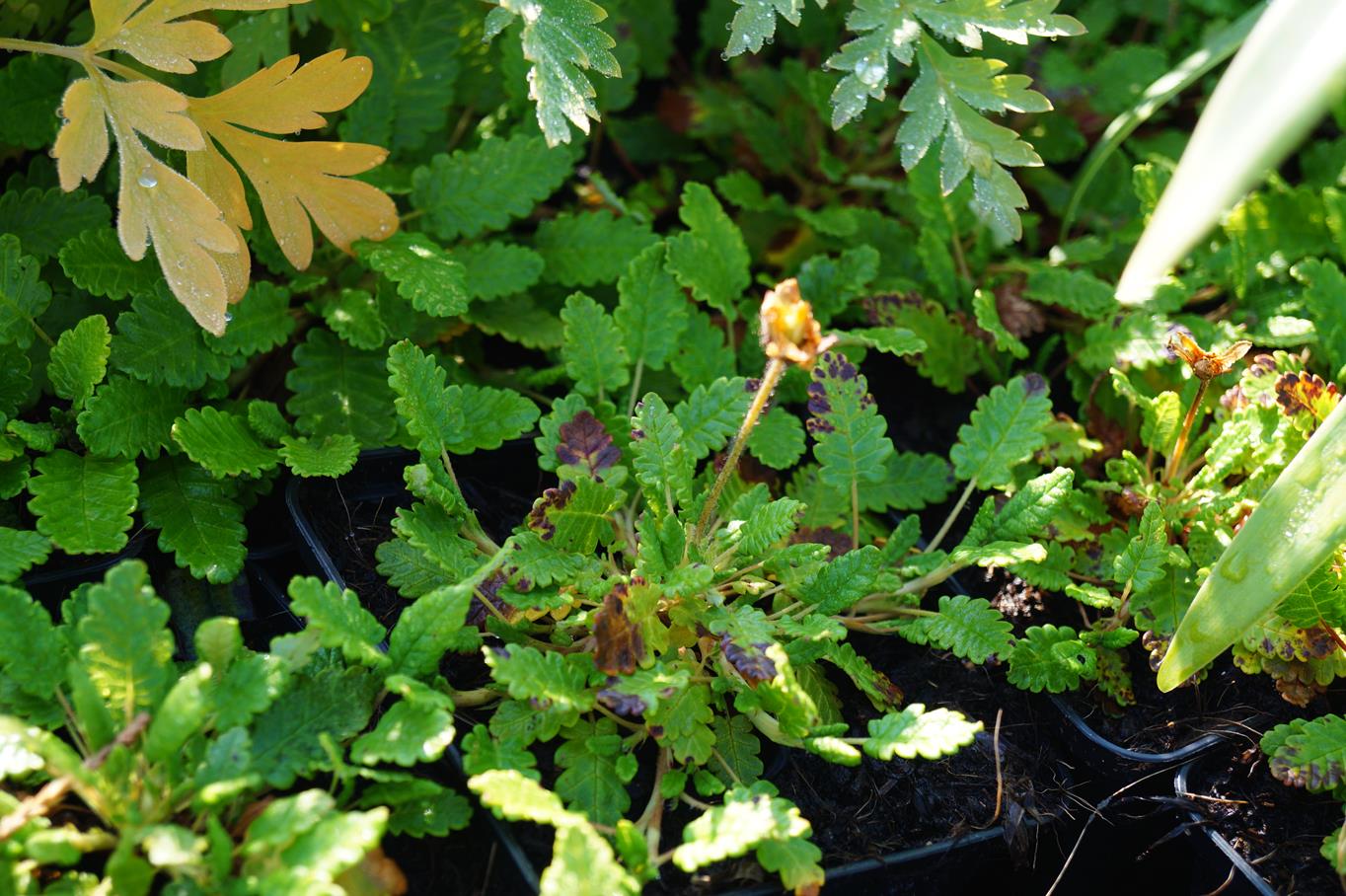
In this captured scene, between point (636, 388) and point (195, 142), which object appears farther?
point (636, 388)

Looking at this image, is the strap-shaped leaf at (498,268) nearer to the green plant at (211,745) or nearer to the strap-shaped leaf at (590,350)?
the strap-shaped leaf at (590,350)

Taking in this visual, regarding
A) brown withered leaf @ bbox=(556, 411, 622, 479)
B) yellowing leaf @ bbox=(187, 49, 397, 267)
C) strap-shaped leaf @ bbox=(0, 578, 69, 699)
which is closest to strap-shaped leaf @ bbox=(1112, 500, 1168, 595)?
brown withered leaf @ bbox=(556, 411, 622, 479)

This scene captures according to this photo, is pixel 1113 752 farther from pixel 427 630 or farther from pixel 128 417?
pixel 128 417

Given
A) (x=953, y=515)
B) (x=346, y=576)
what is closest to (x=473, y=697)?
(x=346, y=576)

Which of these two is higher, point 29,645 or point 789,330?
point 789,330

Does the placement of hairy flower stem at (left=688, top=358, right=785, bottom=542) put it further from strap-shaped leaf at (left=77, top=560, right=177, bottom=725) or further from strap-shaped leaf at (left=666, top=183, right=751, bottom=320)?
strap-shaped leaf at (left=77, top=560, right=177, bottom=725)

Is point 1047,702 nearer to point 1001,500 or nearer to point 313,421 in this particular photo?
point 1001,500

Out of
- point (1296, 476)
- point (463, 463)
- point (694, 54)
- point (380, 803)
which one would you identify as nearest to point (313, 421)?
point (463, 463)
